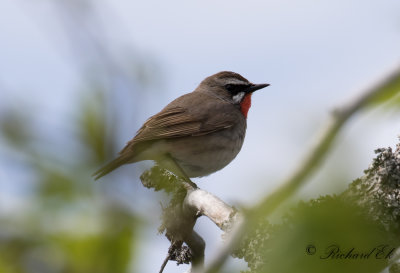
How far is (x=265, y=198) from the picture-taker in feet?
3.32

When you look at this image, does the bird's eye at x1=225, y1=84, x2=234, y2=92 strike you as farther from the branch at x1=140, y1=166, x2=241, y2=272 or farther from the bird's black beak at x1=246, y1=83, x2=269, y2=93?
the branch at x1=140, y1=166, x2=241, y2=272

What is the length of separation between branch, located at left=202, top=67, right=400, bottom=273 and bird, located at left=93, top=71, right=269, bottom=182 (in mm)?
4786

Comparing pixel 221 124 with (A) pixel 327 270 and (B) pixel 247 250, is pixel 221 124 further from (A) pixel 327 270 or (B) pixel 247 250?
(A) pixel 327 270

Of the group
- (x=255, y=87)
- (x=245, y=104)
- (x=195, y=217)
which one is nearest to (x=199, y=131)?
(x=245, y=104)

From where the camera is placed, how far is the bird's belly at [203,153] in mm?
6582

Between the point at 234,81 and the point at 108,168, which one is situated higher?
the point at 108,168

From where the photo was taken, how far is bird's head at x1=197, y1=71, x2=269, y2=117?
778 cm

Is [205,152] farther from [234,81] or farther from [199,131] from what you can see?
[234,81]

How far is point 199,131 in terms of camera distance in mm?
6879

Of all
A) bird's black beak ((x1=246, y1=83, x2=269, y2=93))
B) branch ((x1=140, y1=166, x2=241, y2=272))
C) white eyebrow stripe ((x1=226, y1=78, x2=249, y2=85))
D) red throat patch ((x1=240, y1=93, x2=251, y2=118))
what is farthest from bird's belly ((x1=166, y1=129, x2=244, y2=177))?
branch ((x1=140, y1=166, x2=241, y2=272))

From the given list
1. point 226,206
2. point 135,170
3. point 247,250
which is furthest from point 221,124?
point 135,170

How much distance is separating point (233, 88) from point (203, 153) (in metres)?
1.64

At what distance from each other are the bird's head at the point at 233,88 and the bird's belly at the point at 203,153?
0.96m

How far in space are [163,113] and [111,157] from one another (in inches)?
225
